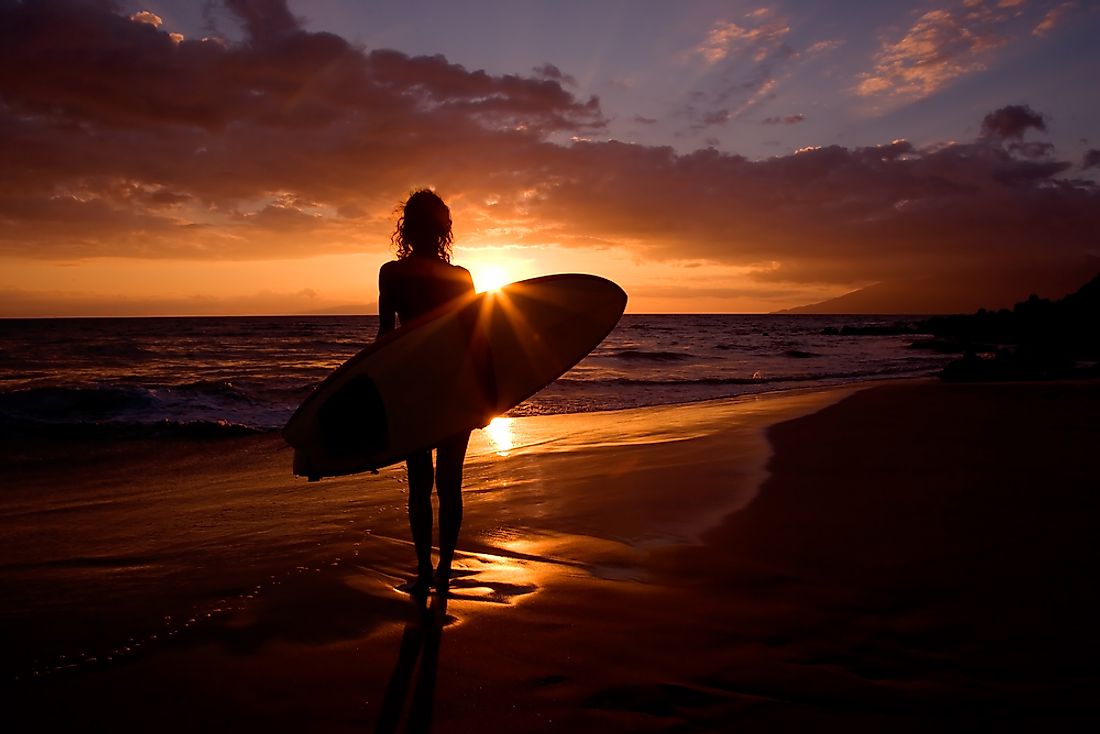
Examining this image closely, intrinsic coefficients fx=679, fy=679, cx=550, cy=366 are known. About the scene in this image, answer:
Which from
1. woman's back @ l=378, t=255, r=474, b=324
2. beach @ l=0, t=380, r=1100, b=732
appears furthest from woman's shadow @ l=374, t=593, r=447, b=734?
woman's back @ l=378, t=255, r=474, b=324

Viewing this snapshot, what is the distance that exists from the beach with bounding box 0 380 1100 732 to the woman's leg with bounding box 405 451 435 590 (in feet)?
0.64

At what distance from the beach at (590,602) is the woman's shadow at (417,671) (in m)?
0.01

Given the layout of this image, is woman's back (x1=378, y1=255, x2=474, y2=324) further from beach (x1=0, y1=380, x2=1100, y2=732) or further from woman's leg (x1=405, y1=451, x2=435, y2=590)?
beach (x1=0, y1=380, x2=1100, y2=732)

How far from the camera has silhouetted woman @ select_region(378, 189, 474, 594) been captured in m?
3.34

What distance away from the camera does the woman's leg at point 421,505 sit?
3.35 metres

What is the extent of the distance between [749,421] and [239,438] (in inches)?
290

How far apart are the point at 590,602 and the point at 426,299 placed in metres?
1.66

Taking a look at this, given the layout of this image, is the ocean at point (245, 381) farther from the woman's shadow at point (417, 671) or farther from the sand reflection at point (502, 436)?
the woman's shadow at point (417, 671)

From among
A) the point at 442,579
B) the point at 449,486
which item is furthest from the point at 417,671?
the point at 449,486

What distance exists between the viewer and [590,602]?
3.15 meters

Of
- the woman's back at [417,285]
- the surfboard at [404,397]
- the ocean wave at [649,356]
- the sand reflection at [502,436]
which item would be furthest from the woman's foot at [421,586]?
the ocean wave at [649,356]

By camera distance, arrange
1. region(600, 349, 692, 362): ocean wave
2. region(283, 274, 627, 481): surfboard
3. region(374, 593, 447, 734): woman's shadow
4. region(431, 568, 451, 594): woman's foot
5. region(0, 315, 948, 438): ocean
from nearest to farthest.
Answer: region(374, 593, 447, 734): woman's shadow, region(431, 568, 451, 594): woman's foot, region(283, 274, 627, 481): surfboard, region(0, 315, 948, 438): ocean, region(600, 349, 692, 362): ocean wave

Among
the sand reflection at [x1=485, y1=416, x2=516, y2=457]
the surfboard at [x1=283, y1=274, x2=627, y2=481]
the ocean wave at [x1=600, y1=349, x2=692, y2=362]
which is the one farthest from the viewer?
the ocean wave at [x1=600, y1=349, x2=692, y2=362]

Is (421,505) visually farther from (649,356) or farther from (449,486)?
(649,356)
